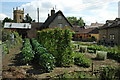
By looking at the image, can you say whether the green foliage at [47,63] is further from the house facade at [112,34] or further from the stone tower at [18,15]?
the stone tower at [18,15]

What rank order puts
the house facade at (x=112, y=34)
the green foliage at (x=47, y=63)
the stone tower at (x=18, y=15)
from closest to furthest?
the green foliage at (x=47, y=63), the house facade at (x=112, y=34), the stone tower at (x=18, y=15)

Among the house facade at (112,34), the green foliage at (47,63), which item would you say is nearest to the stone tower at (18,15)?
the house facade at (112,34)

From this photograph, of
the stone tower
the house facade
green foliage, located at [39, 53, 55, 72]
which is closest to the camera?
green foliage, located at [39, 53, 55, 72]

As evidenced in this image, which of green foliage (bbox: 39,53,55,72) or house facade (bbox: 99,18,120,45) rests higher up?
house facade (bbox: 99,18,120,45)

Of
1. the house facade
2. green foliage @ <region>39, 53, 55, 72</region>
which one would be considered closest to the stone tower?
the house facade

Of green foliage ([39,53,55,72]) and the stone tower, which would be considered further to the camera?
the stone tower

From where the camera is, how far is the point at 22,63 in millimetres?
9492

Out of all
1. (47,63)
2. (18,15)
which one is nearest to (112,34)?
(47,63)

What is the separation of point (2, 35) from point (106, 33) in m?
19.9

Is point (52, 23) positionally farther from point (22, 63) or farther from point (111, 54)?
point (22, 63)

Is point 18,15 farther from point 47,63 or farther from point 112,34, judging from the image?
point 47,63

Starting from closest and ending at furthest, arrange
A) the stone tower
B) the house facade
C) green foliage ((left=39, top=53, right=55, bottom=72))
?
green foliage ((left=39, top=53, right=55, bottom=72)) < the house facade < the stone tower

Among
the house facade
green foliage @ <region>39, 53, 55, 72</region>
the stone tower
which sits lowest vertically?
green foliage @ <region>39, 53, 55, 72</region>

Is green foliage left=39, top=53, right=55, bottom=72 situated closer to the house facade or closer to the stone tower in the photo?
the house facade
